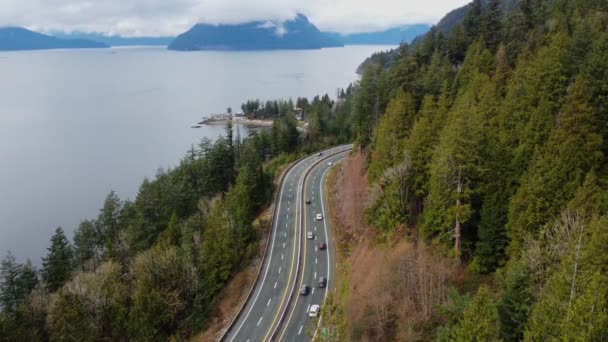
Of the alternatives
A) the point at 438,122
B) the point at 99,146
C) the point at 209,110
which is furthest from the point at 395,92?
the point at 209,110

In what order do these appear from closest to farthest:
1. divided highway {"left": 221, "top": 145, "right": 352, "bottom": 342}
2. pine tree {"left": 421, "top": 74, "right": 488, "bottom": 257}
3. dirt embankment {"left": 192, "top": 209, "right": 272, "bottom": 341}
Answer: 1. pine tree {"left": 421, "top": 74, "right": 488, "bottom": 257}
2. divided highway {"left": 221, "top": 145, "right": 352, "bottom": 342}
3. dirt embankment {"left": 192, "top": 209, "right": 272, "bottom": 341}

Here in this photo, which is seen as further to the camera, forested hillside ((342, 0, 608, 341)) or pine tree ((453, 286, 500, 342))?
forested hillside ((342, 0, 608, 341))

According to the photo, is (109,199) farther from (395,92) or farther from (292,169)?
(395,92)

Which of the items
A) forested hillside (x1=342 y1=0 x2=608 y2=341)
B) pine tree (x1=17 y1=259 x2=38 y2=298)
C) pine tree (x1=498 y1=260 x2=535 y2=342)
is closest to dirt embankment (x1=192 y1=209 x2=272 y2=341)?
forested hillside (x1=342 y1=0 x2=608 y2=341)

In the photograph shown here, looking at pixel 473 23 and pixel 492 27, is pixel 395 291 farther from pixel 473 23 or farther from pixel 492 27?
pixel 473 23

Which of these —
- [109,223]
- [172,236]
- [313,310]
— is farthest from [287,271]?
[109,223]

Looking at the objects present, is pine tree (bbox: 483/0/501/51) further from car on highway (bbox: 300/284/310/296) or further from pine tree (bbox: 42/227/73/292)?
pine tree (bbox: 42/227/73/292)
